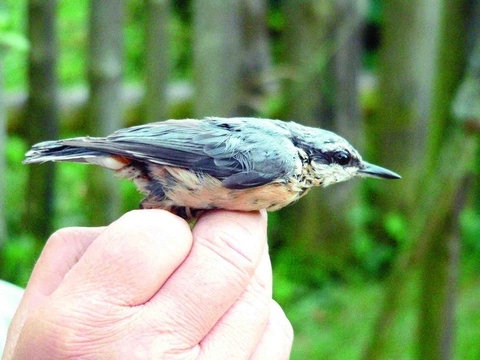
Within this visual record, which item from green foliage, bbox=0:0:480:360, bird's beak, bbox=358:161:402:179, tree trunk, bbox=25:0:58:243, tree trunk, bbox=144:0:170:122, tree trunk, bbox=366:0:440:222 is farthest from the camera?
tree trunk, bbox=366:0:440:222

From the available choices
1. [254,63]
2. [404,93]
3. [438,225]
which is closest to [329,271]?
[404,93]

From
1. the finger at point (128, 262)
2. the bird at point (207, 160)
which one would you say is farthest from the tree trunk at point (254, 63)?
the finger at point (128, 262)

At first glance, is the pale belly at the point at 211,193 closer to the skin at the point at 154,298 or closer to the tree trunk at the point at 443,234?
the skin at the point at 154,298

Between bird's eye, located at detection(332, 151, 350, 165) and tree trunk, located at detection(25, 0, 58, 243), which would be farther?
tree trunk, located at detection(25, 0, 58, 243)

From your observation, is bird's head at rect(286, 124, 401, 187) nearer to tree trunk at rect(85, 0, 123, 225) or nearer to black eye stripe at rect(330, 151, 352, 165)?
black eye stripe at rect(330, 151, 352, 165)

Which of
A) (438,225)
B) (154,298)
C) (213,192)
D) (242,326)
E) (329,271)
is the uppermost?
(213,192)

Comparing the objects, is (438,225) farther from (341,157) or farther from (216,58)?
(216,58)

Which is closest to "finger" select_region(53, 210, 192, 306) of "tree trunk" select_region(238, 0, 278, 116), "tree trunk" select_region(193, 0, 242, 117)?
"tree trunk" select_region(193, 0, 242, 117)
